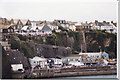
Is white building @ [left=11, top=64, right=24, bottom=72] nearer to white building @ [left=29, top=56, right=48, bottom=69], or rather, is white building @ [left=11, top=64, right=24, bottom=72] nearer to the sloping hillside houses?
white building @ [left=29, top=56, right=48, bottom=69]

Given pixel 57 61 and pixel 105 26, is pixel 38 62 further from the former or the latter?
pixel 105 26

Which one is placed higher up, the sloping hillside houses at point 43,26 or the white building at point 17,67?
the sloping hillside houses at point 43,26

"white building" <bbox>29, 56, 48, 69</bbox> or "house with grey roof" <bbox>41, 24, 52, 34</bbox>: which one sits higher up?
"house with grey roof" <bbox>41, 24, 52, 34</bbox>

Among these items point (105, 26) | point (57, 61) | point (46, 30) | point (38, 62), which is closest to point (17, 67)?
point (38, 62)

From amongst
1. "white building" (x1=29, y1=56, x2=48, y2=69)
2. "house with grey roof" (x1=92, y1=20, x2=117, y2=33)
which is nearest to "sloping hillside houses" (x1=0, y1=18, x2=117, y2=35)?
"house with grey roof" (x1=92, y1=20, x2=117, y2=33)

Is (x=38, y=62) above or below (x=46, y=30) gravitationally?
below

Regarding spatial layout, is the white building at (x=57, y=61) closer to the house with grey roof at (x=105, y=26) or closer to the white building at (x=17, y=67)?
the white building at (x=17, y=67)

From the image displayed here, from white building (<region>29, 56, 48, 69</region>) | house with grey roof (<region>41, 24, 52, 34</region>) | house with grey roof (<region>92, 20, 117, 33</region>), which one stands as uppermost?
house with grey roof (<region>92, 20, 117, 33</region>)

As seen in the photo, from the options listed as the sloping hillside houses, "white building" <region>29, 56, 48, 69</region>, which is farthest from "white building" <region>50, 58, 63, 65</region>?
the sloping hillside houses

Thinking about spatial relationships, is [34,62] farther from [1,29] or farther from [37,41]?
[1,29]

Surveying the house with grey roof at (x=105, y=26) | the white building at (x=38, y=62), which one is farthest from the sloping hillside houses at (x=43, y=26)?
the white building at (x=38, y=62)

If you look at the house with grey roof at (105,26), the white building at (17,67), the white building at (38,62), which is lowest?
Answer: the white building at (17,67)
